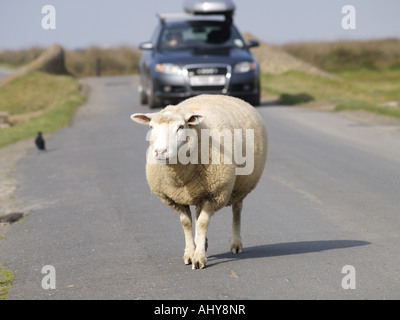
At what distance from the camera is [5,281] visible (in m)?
7.41

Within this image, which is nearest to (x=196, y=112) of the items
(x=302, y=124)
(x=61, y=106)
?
(x=302, y=124)

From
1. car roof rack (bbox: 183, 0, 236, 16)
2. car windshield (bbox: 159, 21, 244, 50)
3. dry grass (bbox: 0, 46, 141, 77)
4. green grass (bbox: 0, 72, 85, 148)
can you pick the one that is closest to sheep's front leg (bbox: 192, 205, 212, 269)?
green grass (bbox: 0, 72, 85, 148)

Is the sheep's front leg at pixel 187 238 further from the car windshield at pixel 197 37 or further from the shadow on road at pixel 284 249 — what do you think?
the car windshield at pixel 197 37

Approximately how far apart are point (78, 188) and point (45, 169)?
2424 mm

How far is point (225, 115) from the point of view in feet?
25.7

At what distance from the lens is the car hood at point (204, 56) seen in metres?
19.9

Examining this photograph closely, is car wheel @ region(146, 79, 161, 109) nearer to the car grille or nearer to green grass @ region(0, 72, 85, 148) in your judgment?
the car grille

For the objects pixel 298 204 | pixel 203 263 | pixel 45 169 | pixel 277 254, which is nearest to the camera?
pixel 203 263

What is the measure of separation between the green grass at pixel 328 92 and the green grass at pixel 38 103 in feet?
21.7

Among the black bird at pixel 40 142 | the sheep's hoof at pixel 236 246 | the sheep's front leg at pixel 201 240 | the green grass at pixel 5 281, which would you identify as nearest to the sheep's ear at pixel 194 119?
the sheep's front leg at pixel 201 240

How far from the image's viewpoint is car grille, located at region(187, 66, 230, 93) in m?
19.8

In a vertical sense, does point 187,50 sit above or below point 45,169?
above

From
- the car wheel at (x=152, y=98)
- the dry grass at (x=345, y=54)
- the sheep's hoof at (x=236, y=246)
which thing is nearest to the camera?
the sheep's hoof at (x=236, y=246)
